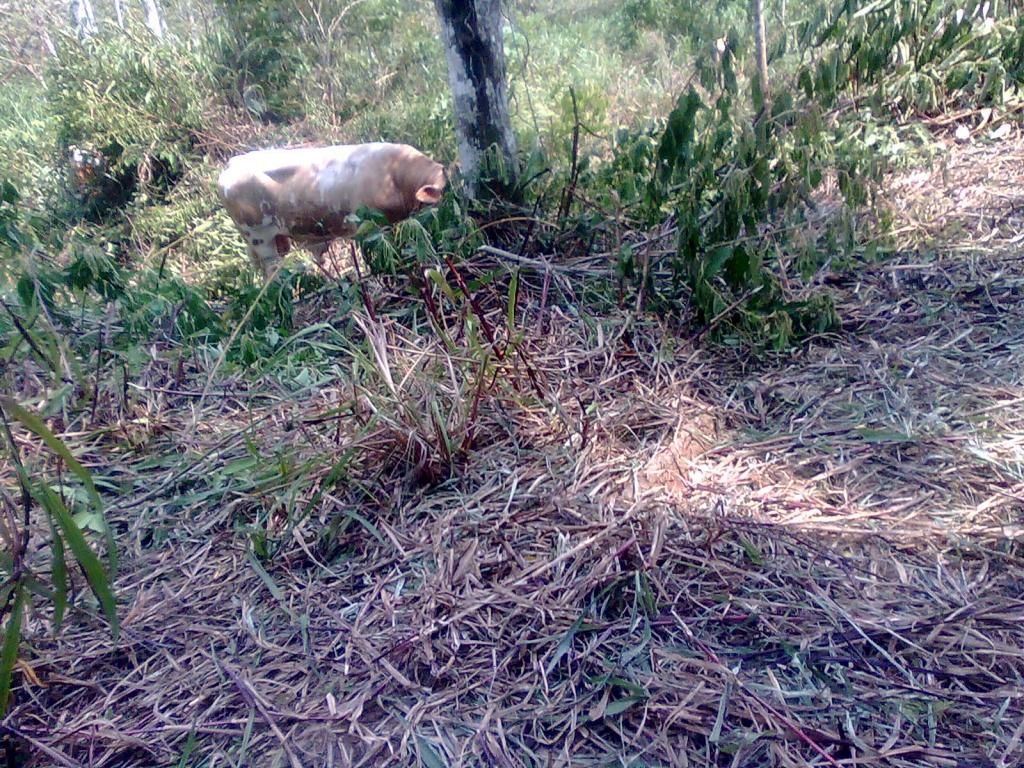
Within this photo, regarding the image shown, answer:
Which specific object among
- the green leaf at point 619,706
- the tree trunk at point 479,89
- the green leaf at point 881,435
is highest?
the tree trunk at point 479,89

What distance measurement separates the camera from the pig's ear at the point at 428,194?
478 centimetres

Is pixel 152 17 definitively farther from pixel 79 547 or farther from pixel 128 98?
pixel 79 547

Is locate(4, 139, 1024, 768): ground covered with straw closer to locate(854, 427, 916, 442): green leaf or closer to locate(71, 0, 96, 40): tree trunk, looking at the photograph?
locate(854, 427, 916, 442): green leaf

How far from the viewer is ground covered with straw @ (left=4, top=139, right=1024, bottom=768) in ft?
4.50

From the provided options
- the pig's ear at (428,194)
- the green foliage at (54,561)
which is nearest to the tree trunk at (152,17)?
the pig's ear at (428,194)

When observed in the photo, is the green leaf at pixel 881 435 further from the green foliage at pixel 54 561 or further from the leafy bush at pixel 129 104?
the leafy bush at pixel 129 104

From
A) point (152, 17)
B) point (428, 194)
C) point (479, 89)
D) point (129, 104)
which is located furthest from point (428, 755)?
point (152, 17)

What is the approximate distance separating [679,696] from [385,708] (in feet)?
1.61

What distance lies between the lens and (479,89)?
3170 mm

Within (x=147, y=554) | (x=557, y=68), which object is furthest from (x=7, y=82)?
(x=147, y=554)

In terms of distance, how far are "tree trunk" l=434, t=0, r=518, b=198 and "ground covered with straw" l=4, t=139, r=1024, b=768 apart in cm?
83

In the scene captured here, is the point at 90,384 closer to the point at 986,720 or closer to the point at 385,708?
the point at 385,708

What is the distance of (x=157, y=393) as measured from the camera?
2.42 metres

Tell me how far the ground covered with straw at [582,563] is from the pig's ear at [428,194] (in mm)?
2471
